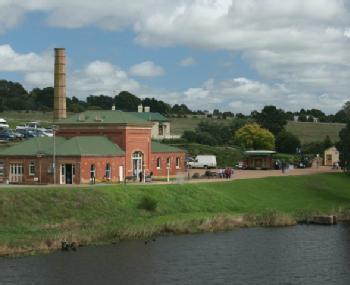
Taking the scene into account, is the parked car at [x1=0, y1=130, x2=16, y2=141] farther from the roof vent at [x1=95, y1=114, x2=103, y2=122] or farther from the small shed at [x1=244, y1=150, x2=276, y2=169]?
the small shed at [x1=244, y1=150, x2=276, y2=169]

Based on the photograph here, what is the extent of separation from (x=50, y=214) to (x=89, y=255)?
10257 millimetres

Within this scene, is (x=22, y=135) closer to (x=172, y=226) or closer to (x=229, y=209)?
(x=229, y=209)

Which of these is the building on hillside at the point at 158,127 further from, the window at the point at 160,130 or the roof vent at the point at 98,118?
the roof vent at the point at 98,118

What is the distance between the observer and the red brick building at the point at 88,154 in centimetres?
7244

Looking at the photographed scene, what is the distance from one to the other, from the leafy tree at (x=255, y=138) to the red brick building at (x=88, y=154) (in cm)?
4880

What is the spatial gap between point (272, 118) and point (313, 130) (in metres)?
30.0

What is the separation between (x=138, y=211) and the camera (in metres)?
60.3

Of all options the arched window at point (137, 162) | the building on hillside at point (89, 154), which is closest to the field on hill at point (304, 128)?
the building on hillside at point (89, 154)

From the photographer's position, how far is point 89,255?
46.4m

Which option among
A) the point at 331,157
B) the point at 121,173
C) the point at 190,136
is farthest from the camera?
the point at 190,136

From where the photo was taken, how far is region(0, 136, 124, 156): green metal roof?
7300cm

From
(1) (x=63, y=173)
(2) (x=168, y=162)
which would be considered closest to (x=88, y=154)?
(1) (x=63, y=173)

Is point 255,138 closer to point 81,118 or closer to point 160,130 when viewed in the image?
point 160,130

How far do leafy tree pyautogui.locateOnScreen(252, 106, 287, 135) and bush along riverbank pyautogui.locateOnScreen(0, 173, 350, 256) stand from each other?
74.6m
